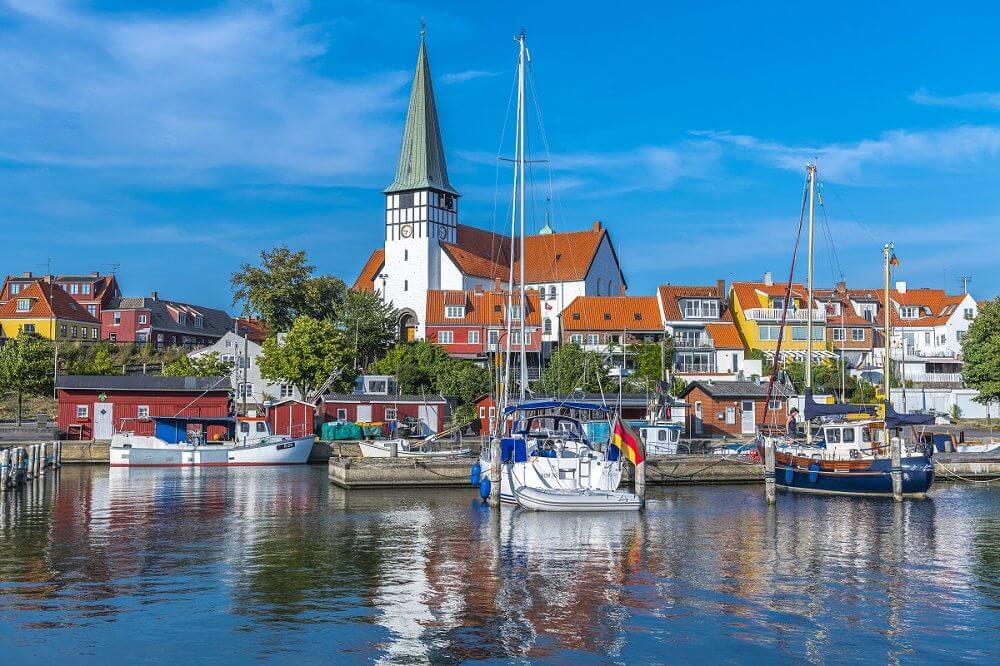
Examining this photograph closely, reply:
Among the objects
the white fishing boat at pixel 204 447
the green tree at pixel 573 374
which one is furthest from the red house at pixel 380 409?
the white fishing boat at pixel 204 447

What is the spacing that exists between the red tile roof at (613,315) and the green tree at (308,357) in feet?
79.9

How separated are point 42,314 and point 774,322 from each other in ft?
237

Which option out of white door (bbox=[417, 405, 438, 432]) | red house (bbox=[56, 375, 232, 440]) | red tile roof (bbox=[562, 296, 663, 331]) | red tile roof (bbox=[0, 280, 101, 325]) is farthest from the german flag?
red tile roof (bbox=[0, 280, 101, 325])

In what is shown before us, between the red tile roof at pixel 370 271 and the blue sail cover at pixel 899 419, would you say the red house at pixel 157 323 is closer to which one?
the red tile roof at pixel 370 271

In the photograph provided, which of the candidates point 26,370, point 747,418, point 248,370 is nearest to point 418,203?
point 248,370

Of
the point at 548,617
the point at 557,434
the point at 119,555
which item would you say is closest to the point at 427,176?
the point at 557,434

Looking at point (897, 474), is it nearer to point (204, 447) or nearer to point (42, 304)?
point (204, 447)

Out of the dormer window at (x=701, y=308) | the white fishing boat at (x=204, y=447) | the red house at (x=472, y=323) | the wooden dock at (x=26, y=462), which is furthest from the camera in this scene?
the dormer window at (x=701, y=308)

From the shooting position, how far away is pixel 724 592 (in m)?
24.6

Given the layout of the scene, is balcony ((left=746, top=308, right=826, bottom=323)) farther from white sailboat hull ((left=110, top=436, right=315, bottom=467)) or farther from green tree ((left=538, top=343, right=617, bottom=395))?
white sailboat hull ((left=110, top=436, right=315, bottom=467))

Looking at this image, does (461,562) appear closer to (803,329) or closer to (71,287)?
(803,329)

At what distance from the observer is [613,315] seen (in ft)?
309

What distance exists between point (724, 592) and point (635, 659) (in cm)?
616

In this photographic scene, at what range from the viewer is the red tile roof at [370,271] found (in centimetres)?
11144
